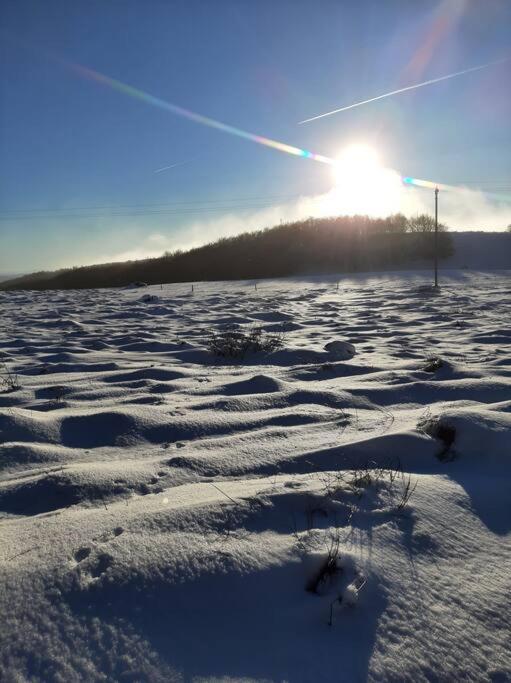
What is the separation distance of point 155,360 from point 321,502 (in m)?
3.10

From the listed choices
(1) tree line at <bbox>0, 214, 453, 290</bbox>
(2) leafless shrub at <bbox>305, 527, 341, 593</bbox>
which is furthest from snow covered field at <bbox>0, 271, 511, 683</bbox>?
(1) tree line at <bbox>0, 214, 453, 290</bbox>

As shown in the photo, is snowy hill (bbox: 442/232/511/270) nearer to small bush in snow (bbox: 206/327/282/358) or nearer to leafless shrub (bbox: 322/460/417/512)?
small bush in snow (bbox: 206/327/282/358)

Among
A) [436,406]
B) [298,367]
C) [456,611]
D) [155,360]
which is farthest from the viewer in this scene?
[155,360]

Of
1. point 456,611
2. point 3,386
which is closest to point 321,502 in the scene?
point 456,611

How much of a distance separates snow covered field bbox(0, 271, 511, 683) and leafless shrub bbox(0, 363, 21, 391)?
2 centimetres

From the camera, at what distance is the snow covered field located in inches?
42.0

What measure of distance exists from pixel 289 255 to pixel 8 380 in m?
22.2

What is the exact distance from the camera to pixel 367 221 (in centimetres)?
2789

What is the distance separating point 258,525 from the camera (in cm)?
152

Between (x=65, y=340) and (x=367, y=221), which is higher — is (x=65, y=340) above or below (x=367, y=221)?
below

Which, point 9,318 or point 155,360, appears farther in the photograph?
point 9,318

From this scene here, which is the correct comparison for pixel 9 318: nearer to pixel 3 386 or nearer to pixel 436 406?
pixel 3 386

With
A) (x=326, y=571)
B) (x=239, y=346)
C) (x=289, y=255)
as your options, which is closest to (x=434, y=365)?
(x=239, y=346)

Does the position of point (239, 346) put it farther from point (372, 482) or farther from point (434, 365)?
point (372, 482)
